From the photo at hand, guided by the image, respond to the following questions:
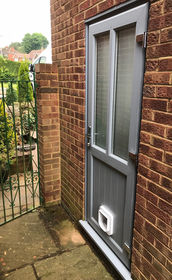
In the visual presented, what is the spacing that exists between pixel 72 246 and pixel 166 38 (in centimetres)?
237

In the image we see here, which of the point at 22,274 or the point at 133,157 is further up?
the point at 133,157

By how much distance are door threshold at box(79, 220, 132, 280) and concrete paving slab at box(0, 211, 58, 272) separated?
436mm

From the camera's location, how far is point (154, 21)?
1389mm

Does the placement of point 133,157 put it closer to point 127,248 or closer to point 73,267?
point 127,248

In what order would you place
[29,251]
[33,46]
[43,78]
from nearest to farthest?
[29,251] → [43,78] → [33,46]

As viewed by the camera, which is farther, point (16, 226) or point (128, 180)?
point (16, 226)

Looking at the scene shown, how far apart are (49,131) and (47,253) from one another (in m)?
1.59

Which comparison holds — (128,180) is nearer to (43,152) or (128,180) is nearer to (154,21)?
(154,21)

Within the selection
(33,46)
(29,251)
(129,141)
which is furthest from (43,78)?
(33,46)

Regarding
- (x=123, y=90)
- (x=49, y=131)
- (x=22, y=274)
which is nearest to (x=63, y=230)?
(x=22, y=274)

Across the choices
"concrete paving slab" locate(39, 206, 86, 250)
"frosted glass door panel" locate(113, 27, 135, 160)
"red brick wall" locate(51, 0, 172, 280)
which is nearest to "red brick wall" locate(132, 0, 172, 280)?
"red brick wall" locate(51, 0, 172, 280)

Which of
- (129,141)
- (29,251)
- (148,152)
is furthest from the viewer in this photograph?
(29,251)

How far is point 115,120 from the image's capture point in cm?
203

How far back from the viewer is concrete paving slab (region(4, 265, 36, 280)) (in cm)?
216
